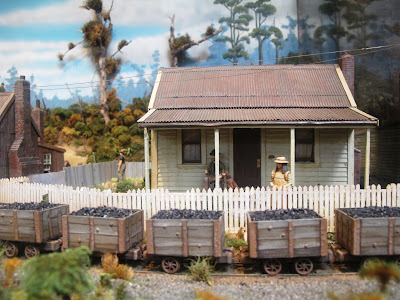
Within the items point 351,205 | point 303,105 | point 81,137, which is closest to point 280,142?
point 303,105

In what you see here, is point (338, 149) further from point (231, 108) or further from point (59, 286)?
point (59, 286)

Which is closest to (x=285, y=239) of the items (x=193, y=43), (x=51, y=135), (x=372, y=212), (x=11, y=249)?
(x=372, y=212)

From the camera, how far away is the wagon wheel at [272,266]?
700 cm

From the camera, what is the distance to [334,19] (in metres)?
24.5

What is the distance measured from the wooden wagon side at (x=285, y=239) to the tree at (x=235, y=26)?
88.7 ft

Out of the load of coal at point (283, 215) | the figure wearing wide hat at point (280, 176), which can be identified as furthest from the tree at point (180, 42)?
the load of coal at point (283, 215)

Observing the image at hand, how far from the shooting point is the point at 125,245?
7.32m

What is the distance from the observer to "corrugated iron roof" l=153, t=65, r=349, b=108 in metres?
13.8

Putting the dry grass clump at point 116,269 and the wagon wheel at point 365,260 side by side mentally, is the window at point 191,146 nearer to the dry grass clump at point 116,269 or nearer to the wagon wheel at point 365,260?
the dry grass clump at point 116,269

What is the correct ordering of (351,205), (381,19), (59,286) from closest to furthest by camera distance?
(59,286) → (351,205) → (381,19)

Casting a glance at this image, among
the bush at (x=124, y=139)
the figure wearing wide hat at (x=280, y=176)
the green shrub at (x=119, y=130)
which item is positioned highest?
the green shrub at (x=119, y=130)

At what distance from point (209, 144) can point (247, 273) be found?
7028 mm

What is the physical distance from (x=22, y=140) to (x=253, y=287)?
1701cm

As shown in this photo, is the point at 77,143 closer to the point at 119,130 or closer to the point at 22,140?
the point at 119,130
